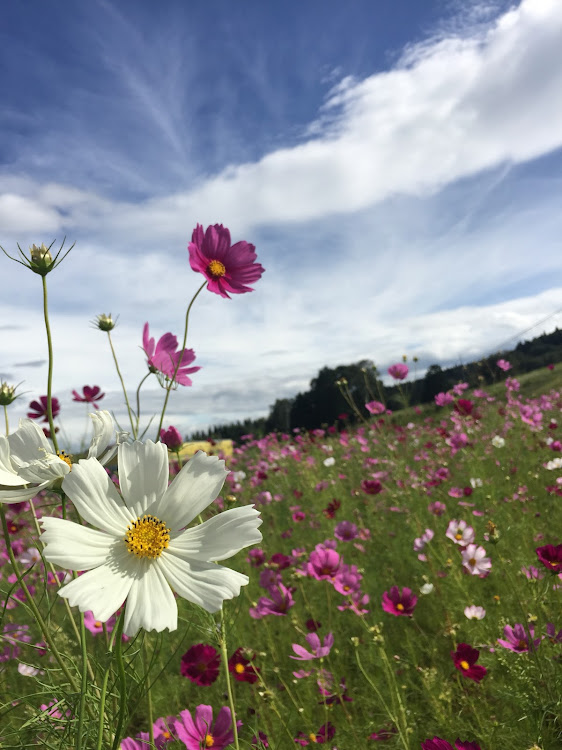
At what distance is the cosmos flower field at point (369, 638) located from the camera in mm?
1222

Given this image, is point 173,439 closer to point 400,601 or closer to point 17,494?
point 17,494

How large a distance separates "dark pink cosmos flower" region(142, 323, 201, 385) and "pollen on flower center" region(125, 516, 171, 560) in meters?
0.44

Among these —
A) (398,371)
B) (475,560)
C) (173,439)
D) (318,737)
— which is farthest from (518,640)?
(398,371)

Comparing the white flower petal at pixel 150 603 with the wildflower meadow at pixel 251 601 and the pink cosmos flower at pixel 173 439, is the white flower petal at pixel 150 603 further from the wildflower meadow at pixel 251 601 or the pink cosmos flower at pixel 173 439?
the pink cosmos flower at pixel 173 439

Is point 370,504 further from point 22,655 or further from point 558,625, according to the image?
point 22,655

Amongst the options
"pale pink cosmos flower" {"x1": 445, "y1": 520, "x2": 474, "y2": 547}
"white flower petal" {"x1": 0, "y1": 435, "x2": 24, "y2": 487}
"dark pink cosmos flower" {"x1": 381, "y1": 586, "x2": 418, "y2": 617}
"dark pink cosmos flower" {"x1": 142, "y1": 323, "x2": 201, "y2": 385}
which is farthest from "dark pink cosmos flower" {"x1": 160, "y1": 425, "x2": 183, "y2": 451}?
"pale pink cosmos flower" {"x1": 445, "y1": 520, "x2": 474, "y2": 547}

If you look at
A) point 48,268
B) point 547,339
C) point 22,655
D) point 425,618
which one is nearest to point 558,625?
point 425,618

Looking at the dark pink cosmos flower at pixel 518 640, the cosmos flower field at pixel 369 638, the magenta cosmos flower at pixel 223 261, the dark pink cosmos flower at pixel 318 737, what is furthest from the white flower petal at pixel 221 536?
the dark pink cosmos flower at pixel 518 640

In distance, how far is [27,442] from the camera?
698 millimetres

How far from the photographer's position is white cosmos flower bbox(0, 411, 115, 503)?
0.58 m

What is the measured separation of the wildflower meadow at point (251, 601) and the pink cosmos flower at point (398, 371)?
0.04 ft

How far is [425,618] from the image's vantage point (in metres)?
2.24

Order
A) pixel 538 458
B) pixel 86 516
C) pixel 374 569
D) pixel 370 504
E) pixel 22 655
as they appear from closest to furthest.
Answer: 1. pixel 86 516
2. pixel 22 655
3. pixel 374 569
4. pixel 370 504
5. pixel 538 458

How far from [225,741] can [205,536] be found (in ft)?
2.56
